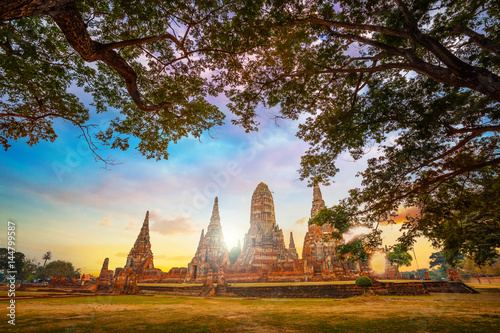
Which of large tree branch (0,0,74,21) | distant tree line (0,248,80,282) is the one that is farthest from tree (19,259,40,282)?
large tree branch (0,0,74,21)

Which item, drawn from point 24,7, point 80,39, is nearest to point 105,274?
point 80,39

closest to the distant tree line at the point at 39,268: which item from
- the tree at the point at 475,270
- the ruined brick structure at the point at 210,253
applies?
the ruined brick structure at the point at 210,253

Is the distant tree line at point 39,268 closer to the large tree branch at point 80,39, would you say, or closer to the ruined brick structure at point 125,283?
the ruined brick structure at point 125,283

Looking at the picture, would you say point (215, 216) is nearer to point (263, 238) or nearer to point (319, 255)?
point (263, 238)

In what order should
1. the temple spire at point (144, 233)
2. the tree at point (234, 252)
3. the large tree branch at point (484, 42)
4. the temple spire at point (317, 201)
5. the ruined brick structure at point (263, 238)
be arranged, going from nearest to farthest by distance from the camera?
the large tree branch at point (484, 42)
the ruined brick structure at point (263, 238)
the temple spire at point (317, 201)
the temple spire at point (144, 233)
the tree at point (234, 252)

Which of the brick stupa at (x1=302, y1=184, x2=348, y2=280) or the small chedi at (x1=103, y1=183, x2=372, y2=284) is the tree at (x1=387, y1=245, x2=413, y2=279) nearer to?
the small chedi at (x1=103, y1=183, x2=372, y2=284)

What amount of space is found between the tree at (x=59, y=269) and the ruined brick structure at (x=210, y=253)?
34967mm

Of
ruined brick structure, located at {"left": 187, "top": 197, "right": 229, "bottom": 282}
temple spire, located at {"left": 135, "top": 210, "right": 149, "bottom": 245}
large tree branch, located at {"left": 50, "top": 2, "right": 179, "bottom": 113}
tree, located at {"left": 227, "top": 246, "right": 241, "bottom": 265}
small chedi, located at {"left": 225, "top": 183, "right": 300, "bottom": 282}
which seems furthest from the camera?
tree, located at {"left": 227, "top": 246, "right": 241, "bottom": 265}

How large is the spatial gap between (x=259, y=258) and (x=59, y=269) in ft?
154

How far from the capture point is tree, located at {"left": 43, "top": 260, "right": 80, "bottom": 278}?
48.1m

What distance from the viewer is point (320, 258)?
1134 inches

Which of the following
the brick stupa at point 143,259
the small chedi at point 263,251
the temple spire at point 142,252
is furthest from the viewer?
the temple spire at point 142,252

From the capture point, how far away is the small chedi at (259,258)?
25812mm

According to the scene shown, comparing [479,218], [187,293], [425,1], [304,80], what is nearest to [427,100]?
[425,1]
